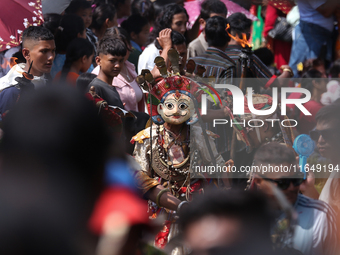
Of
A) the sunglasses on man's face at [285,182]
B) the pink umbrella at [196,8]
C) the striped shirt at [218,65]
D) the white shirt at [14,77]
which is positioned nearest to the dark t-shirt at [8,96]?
the white shirt at [14,77]

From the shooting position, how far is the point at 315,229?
88.4 inches

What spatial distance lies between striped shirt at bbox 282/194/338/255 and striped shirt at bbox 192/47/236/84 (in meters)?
2.15

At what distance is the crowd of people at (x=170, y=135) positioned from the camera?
3.04 feet

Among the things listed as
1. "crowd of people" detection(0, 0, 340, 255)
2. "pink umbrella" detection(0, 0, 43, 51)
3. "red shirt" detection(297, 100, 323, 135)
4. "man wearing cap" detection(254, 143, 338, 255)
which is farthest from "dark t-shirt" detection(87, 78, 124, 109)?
"red shirt" detection(297, 100, 323, 135)

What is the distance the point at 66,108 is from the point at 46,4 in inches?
166

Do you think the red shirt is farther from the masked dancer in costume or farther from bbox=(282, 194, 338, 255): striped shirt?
bbox=(282, 194, 338, 255): striped shirt

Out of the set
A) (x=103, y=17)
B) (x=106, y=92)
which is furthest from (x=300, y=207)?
(x=103, y=17)

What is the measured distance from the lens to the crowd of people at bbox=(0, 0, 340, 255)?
0.93 metres

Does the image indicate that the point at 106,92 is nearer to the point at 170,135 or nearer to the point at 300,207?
the point at 170,135

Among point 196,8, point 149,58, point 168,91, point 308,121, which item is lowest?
point 168,91

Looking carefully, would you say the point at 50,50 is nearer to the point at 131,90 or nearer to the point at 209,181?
the point at 131,90

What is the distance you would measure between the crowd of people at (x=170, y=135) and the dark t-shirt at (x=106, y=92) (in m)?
0.02

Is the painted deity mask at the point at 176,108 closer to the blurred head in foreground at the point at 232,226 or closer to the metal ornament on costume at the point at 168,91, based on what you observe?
the metal ornament on costume at the point at 168,91

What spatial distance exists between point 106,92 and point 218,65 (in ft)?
4.17
